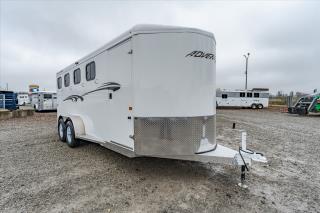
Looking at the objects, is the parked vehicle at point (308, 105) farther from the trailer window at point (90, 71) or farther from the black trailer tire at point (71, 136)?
the black trailer tire at point (71, 136)

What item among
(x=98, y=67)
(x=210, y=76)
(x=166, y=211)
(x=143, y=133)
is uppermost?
(x=98, y=67)

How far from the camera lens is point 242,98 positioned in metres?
25.0

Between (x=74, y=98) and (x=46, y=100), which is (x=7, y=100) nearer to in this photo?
(x=46, y=100)

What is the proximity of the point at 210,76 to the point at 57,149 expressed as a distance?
5.31 meters

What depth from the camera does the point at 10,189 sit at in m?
3.38

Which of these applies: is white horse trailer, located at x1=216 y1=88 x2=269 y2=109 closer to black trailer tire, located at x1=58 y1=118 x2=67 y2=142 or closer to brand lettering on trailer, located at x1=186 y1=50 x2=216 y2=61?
black trailer tire, located at x1=58 y1=118 x2=67 y2=142

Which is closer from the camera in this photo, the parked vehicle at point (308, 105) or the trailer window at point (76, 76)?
the trailer window at point (76, 76)

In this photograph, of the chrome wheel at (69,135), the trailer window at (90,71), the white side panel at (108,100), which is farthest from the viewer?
the chrome wheel at (69,135)

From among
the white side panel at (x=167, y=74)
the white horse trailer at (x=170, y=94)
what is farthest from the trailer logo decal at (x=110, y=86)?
the white side panel at (x=167, y=74)

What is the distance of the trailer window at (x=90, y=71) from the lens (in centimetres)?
496

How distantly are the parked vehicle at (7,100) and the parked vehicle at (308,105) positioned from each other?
89.2 feet

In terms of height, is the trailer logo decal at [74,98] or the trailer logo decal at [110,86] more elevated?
the trailer logo decal at [110,86]

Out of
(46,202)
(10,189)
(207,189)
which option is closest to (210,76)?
(207,189)

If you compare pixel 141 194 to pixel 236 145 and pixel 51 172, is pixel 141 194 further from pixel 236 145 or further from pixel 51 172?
pixel 236 145
